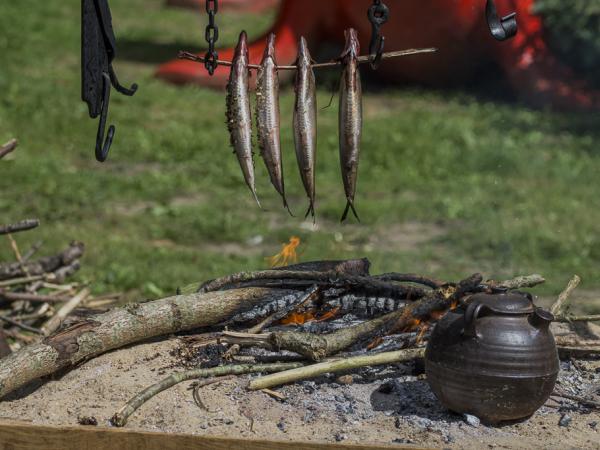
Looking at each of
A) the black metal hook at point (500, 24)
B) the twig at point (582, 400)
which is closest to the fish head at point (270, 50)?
the black metal hook at point (500, 24)

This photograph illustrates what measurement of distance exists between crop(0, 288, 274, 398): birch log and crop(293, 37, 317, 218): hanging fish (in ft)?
3.60

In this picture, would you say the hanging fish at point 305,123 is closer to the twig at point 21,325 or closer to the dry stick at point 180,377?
the dry stick at point 180,377

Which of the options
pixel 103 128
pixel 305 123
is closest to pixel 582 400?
pixel 305 123

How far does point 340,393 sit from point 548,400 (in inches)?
36.9

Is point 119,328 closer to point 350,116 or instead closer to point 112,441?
point 112,441

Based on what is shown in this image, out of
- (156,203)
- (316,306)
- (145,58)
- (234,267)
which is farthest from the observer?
(145,58)

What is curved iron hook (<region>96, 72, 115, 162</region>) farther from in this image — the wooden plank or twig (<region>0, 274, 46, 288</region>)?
twig (<region>0, 274, 46, 288</region>)

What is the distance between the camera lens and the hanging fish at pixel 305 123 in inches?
179

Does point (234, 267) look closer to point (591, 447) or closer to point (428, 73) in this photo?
point (591, 447)

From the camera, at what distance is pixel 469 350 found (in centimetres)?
441

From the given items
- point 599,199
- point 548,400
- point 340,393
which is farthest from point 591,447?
point 599,199

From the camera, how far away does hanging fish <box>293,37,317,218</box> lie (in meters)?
4.54

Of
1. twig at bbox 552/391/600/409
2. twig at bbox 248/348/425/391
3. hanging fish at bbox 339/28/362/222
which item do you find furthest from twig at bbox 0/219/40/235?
twig at bbox 552/391/600/409

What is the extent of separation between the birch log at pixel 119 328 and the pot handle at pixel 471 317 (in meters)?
1.40
